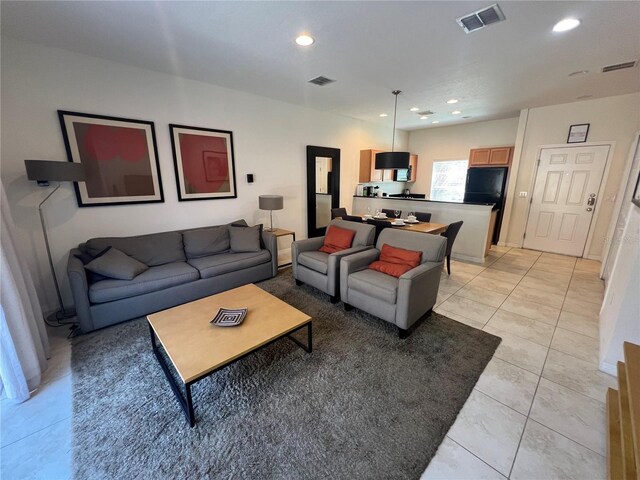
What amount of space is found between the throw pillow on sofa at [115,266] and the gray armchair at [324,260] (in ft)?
6.05

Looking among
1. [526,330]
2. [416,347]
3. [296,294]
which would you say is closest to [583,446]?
[416,347]

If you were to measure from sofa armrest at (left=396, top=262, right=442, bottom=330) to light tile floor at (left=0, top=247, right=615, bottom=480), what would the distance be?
561mm

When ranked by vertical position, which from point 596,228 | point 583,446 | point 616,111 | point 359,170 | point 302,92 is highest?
point 302,92

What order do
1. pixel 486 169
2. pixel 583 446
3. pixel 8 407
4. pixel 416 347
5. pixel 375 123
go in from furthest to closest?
pixel 375 123 → pixel 486 169 → pixel 416 347 → pixel 8 407 → pixel 583 446

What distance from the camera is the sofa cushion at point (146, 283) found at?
250 cm

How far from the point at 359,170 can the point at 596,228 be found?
4679 mm

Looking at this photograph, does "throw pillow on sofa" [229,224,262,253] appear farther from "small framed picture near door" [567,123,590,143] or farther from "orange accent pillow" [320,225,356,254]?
"small framed picture near door" [567,123,590,143]

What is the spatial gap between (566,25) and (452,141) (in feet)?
15.9

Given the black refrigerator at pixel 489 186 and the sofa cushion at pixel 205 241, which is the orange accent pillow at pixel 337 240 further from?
the black refrigerator at pixel 489 186

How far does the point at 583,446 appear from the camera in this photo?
149cm

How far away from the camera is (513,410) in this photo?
1.72 meters

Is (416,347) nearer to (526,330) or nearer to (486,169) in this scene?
(526,330)

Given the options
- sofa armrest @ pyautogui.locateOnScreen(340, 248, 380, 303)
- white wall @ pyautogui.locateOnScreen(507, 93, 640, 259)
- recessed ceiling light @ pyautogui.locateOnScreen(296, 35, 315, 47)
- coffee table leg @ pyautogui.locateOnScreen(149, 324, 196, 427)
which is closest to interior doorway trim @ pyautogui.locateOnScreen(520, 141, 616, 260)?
white wall @ pyautogui.locateOnScreen(507, 93, 640, 259)

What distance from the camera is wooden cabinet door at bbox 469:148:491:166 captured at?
607cm
